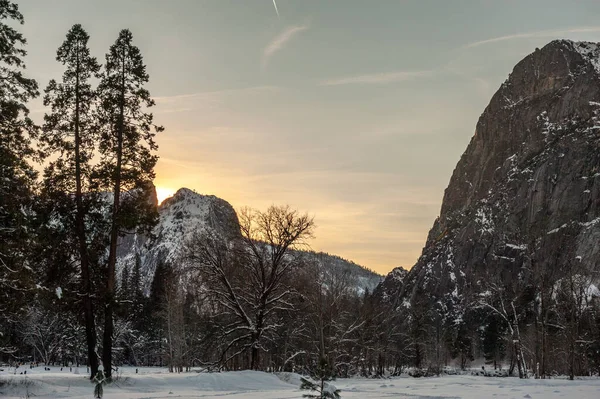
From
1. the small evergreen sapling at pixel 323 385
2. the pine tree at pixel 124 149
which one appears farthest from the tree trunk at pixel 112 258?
the small evergreen sapling at pixel 323 385

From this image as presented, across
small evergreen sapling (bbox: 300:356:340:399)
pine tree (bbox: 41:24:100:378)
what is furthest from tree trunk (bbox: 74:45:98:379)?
small evergreen sapling (bbox: 300:356:340:399)

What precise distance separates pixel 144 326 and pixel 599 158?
15346 centimetres

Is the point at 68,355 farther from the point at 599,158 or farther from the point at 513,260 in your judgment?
the point at 599,158

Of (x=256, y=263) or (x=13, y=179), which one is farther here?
(x=256, y=263)

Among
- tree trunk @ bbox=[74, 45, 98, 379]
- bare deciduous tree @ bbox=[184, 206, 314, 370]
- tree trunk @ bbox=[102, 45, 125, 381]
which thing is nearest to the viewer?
tree trunk @ bbox=[102, 45, 125, 381]

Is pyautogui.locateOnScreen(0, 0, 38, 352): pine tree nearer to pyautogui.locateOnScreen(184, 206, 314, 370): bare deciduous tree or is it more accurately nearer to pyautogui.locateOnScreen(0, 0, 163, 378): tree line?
pyautogui.locateOnScreen(0, 0, 163, 378): tree line

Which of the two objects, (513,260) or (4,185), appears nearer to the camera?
(4,185)

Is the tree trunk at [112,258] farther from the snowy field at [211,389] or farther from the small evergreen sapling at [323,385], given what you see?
the small evergreen sapling at [323,385]

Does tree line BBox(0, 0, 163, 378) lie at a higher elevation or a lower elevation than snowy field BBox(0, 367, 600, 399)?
higher

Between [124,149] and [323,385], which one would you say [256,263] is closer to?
[124,149]

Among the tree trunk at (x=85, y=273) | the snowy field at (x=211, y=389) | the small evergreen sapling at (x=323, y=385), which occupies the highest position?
the tree trunk at (x=85, y=273)

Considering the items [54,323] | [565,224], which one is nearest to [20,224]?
[54,323]

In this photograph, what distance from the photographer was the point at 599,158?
17362 cm

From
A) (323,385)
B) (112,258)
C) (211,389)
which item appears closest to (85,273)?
(112,258)
